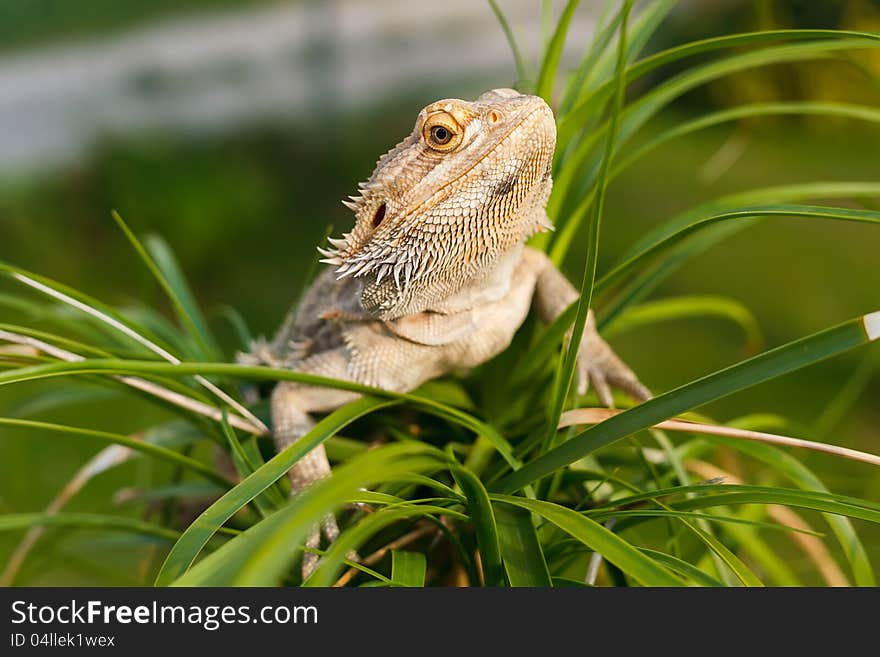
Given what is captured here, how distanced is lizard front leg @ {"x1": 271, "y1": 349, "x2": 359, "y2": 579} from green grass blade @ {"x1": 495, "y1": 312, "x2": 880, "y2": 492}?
240 mm

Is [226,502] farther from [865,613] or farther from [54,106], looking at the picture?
[54,106]

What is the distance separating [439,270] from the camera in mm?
711

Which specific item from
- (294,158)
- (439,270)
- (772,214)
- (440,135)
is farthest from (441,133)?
(294,158)

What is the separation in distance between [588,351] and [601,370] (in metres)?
0.03

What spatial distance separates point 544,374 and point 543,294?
9 cm

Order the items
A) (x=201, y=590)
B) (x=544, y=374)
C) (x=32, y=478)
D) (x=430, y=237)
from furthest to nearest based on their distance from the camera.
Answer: (x=32, y=478) < (x=544, y=374) < (x=430, y=237) < (x=201, y=590)

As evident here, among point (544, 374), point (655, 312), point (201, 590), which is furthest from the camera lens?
point (655, 312)

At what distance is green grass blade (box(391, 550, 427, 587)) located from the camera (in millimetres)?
574

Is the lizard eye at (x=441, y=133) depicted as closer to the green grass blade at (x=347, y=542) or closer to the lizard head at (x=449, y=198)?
the lizard head at (x=449, y=198)

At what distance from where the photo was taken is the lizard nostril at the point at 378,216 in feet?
2.31

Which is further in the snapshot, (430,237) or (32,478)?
(32,478)

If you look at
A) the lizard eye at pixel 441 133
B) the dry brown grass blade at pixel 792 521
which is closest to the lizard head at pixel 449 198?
the lizard eye at pixel 441 133

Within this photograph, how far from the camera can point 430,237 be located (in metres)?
0.68

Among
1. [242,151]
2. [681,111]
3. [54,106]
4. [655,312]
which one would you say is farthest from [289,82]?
[655,312]
